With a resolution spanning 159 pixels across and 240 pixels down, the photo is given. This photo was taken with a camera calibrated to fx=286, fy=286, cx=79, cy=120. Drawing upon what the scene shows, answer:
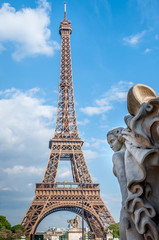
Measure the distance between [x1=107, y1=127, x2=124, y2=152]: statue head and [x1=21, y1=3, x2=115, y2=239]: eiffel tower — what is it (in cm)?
2927

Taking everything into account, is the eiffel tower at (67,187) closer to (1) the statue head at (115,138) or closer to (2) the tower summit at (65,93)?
(2) the tower summit at (65,93)

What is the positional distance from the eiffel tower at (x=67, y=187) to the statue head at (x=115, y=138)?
2927 centimetres

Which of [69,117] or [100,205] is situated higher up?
[69,117]

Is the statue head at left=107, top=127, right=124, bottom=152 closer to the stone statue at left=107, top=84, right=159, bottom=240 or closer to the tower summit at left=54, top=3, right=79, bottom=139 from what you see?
the stone statue at left=107, top=84, right=159, bottom=240

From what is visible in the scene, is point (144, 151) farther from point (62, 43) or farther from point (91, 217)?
point (62, 43)

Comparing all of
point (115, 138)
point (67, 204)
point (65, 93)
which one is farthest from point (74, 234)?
point (115, 138)

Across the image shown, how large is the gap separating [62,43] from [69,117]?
15247 millimetres

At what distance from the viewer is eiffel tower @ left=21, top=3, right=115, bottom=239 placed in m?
38.0

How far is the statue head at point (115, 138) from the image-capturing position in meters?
5.34

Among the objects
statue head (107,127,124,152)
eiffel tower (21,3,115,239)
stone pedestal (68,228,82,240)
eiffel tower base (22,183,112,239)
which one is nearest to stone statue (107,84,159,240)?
statue head (107,127,124,152)

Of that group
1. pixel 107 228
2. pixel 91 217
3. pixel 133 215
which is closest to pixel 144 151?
pixel 133 215

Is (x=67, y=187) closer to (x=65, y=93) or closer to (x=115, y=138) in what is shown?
(x=65, y=93)

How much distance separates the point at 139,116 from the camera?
420cm

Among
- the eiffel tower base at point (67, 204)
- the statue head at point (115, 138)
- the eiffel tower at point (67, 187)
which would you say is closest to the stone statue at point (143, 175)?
the statue head at point (115, 138)
